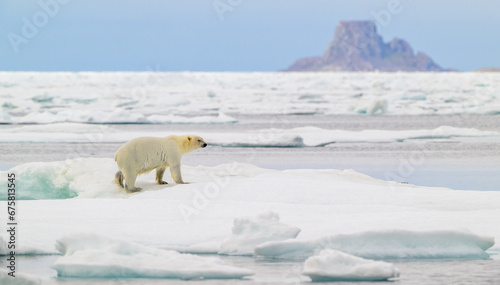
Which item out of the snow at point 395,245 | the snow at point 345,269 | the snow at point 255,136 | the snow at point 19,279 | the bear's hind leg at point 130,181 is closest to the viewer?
the snow at point 19,279

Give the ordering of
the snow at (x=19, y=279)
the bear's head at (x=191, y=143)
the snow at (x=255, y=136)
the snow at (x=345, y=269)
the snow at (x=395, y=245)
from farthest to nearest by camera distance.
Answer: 1. the snow at (x=255, y=136)
2. the bear's head at (x=191, y=143)
3. the snow at (x=395, y=245)
4. the snow at (x=345, y=269)
5. the snow at (x=19, y=279)

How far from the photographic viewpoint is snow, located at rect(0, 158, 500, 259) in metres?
4.48

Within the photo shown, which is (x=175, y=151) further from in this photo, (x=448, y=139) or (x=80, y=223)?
(x=448, y=139)

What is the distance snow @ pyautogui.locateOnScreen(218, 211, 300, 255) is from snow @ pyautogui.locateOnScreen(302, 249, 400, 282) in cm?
64

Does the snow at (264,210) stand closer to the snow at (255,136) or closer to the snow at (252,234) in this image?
the snow at (252,234)

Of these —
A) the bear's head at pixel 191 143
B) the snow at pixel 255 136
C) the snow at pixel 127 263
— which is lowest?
the snow at pixel 127 263

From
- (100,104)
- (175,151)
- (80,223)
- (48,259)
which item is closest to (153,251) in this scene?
(48,259)

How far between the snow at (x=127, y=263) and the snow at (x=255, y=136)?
8.63 meters

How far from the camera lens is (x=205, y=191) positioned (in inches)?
248

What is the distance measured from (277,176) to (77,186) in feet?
6.33

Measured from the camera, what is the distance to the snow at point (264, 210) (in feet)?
14.7

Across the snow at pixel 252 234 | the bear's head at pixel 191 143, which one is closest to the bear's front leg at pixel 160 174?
the bear's head at pixel 191 143

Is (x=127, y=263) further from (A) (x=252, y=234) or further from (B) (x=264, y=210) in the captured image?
(B) (x=264, y=210)

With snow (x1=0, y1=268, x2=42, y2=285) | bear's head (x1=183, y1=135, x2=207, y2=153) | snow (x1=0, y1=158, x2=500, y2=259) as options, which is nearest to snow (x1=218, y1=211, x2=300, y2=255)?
snow (x1=0, y1=158, x2=500, y2=259)
